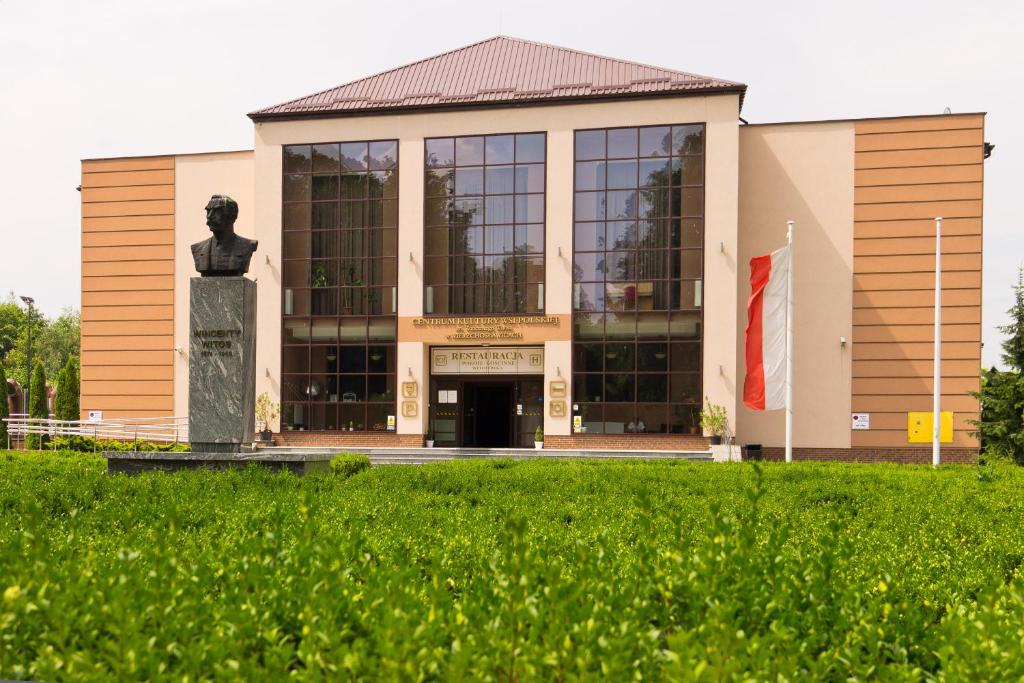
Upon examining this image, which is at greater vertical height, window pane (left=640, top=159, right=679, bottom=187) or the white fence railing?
window pane (left=640, top=159, right=679, bottom=187)

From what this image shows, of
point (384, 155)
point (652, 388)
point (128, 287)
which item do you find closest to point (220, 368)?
point (652, 388)

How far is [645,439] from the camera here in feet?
94.3

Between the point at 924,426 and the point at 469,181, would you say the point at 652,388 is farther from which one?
the point at 469,181

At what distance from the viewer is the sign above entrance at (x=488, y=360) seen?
3053 centimetres

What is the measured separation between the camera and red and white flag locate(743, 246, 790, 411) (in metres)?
25.5

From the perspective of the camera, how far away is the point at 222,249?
601 inches

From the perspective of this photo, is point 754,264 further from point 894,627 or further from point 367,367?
point 894,627

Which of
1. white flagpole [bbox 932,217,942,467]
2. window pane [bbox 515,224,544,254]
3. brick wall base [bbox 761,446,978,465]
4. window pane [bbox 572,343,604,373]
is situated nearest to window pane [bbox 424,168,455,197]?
window pane [bbox 515,224,544,254]

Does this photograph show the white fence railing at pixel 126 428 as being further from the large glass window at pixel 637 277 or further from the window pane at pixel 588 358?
the large glass window at pixel 637 277

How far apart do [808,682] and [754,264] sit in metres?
24.6

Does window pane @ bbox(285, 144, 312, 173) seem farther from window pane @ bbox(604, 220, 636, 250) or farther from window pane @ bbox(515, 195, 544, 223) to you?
window pane @ bbox(604, 220, 636, 250)

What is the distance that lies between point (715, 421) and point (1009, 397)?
9.52 m

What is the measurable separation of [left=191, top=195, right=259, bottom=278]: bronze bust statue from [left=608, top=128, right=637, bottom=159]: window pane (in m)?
17.4

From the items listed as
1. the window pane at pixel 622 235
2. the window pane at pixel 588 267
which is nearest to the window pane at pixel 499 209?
the window pane at pixel 588 267
